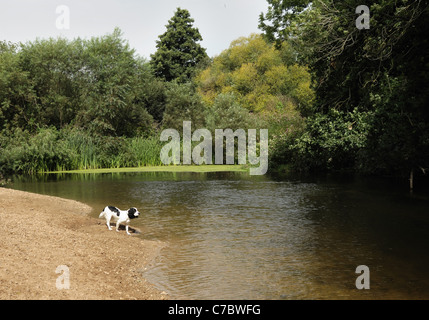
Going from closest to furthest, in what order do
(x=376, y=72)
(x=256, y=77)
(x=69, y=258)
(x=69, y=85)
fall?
(x=69, y=258), (x=376, y=72), (x=69, y=85), (x=256, y=77)

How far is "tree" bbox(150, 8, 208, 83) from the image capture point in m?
52.9

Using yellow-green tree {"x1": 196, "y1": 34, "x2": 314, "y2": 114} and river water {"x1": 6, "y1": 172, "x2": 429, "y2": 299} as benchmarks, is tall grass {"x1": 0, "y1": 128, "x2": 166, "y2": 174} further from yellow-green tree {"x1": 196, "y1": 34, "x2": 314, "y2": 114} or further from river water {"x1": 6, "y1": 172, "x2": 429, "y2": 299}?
yellow-green tree {"x1": 196, "y1": 34, "x2": 314, "y2": 114}

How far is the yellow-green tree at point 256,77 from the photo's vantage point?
49562mm

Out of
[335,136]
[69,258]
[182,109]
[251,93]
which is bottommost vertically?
[69,258]

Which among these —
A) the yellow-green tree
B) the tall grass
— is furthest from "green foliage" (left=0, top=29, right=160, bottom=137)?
the yellow-green tree

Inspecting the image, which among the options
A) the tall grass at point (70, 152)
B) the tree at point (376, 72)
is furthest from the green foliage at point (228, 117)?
the tree at point (376, 72)

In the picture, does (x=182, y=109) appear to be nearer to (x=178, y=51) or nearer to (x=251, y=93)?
(x=251, y=93)

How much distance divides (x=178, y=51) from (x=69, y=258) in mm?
48588

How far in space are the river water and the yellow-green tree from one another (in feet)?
103

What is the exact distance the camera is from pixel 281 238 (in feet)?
32.5

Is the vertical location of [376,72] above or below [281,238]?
above

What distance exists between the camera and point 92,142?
33.0m

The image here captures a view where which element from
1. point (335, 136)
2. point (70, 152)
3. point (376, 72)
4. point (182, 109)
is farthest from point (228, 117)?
point (376, 72)

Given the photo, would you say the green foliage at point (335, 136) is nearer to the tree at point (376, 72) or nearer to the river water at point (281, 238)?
the tree at point (376, 72)
